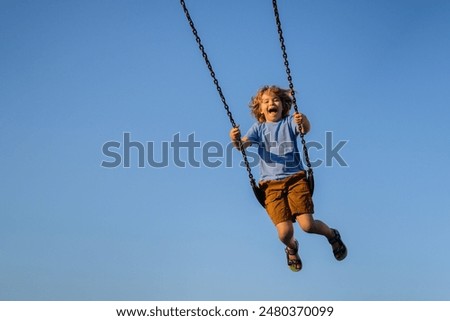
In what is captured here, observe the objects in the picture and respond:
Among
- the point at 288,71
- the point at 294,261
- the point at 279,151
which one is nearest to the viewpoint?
the point at 288,71

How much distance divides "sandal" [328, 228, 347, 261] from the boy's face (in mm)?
1408

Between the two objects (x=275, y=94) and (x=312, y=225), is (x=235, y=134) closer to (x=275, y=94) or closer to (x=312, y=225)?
(x=275, y=94)

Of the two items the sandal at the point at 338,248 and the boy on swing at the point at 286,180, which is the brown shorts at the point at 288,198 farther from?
the sandal at the point at 338,248

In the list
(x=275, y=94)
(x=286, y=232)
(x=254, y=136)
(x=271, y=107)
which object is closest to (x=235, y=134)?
(x=254, y=136)

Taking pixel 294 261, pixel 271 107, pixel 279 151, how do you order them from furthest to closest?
pixel 271 107, pixel 294 261, pixel 279 151

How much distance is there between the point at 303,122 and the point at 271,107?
25.4 inches

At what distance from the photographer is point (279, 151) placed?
6496 mm

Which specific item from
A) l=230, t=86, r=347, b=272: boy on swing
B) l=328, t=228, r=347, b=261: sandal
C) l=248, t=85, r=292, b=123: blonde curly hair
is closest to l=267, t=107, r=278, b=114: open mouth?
l=230, t=86, r=347, b=272: boy on swing

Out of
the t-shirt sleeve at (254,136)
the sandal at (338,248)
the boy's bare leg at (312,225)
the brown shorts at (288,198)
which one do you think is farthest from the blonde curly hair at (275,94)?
the sandal at (338,248)

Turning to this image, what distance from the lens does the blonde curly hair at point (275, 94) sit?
6.89 metres

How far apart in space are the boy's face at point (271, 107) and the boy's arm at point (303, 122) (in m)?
0.56

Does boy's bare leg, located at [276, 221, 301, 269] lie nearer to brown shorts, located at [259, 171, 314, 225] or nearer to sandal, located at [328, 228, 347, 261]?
brown shorts, located at [259, 171, 314, 225]
